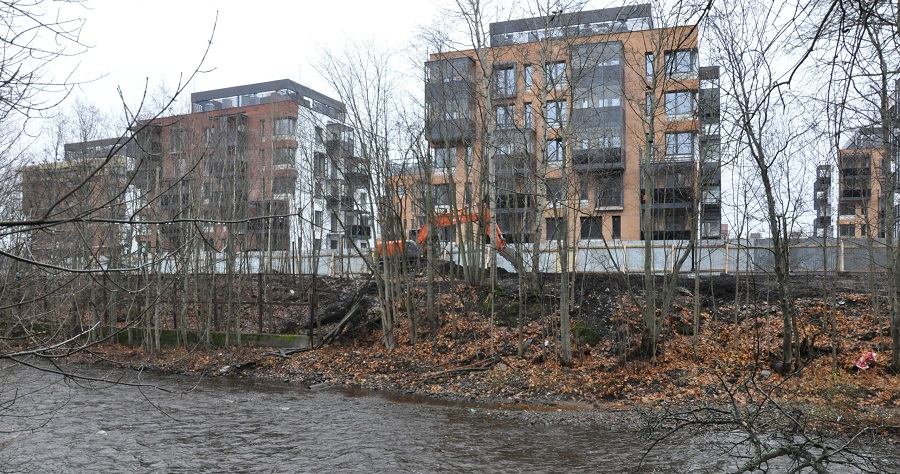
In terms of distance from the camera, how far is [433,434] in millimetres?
13641

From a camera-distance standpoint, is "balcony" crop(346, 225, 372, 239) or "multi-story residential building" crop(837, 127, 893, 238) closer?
"multi-story residential building" crop(837, 127, 893, 238)

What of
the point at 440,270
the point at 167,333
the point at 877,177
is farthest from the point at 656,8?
the point at 167,333

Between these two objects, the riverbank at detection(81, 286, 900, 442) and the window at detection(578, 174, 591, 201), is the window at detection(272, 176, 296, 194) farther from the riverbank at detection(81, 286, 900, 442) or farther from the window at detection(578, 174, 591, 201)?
the window at detection(578, 174, 591, 201)

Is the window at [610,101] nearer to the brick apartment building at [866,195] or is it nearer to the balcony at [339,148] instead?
the brick apartment building at [866,195]

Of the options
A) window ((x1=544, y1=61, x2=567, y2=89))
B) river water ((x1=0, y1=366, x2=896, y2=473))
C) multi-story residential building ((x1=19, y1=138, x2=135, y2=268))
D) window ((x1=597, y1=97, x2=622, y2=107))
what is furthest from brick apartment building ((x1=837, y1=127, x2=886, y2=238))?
window ((x1=597, y1=97, x2=622, y2=107))

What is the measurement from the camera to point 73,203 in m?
7.62

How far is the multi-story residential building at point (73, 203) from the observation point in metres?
3.66

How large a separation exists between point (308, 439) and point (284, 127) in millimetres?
31011

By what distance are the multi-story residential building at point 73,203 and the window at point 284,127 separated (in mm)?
13524

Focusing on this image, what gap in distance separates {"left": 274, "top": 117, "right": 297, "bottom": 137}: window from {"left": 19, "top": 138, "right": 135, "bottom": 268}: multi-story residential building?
44.4 feet

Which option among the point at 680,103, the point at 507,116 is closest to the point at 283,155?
the point at 507,116

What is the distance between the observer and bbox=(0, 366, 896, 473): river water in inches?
444

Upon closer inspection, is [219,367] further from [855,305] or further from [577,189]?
[855,305]

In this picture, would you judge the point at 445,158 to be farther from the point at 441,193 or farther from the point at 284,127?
the point at 284,127
